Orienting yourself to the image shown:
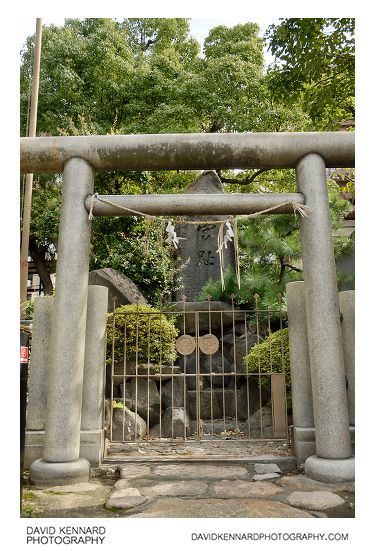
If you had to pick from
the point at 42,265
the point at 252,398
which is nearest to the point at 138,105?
the point at 42,265

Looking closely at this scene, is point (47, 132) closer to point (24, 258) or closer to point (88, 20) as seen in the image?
point (88, 20)

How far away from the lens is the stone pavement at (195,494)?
3379mm

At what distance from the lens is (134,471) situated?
180 inches

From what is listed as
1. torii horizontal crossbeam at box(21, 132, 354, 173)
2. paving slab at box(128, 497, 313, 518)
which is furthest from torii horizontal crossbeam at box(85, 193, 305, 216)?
paving slab at box(128, 497, 313, 518)

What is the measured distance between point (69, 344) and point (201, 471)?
1.82 metres

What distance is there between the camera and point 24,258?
10805 millimetres

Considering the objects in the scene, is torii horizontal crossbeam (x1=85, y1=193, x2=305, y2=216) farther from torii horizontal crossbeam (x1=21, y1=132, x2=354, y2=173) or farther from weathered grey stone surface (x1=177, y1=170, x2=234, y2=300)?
weathered grey stone surface (x1=177, y1=170, x2=234, y2=300)

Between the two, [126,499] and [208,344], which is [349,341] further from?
[126,499]

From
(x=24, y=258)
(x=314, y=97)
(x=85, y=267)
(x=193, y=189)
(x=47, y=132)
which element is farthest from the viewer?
(x=47, y=132)

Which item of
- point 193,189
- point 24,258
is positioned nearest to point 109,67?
point 193,189

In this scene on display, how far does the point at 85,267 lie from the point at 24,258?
6.70m

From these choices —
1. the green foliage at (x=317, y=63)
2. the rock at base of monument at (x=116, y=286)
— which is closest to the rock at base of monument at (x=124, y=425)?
the rock at base of monument at (x=116, y=286)

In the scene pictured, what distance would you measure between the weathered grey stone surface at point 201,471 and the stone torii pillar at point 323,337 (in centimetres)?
71

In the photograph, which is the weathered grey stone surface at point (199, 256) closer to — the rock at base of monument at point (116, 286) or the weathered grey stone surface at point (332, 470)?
the rock at base of monument at point (116, 286)
